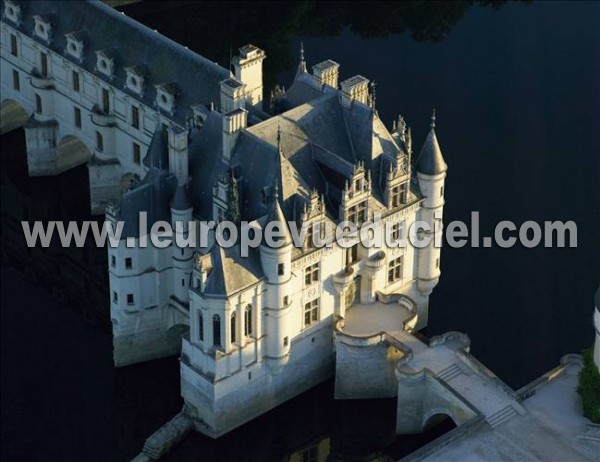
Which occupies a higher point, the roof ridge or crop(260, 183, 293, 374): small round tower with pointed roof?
the roof ridge

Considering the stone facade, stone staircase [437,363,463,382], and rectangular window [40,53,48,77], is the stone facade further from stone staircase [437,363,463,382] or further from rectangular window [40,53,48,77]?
rectangular window [40,53,48,77]

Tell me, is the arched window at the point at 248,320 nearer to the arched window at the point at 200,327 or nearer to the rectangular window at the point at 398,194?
the arched window at the point at 200,327

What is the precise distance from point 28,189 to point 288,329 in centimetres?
3951

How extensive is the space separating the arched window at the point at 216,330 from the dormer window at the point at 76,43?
3448 cm

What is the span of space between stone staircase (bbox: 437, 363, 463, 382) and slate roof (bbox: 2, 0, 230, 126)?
2755 centimetres

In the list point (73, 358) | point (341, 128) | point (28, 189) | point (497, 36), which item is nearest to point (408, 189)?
point (341, 128)

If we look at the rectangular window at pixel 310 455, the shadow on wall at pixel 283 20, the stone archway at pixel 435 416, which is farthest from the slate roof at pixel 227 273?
the shadow on wall at pixel 283 20

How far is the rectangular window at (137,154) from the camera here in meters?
141

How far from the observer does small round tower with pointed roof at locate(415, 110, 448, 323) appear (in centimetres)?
12631

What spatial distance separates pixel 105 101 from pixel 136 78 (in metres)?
5.55

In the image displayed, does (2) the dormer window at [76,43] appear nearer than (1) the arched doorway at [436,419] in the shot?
No

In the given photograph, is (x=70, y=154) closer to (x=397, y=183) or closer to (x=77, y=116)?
(x=77, y=116)

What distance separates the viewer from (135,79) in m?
138

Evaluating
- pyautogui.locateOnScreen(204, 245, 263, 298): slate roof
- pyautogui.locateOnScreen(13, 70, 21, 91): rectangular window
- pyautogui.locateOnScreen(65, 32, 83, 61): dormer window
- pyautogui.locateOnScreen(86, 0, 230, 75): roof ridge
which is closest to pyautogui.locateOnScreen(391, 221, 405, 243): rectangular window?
Result: pyautogui.locateOnScreen(204, 245, 263, 298): slate roof
